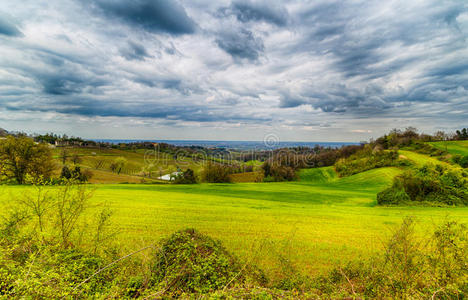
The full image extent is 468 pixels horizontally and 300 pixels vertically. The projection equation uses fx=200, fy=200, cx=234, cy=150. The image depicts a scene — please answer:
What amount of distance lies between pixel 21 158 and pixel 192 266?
37.9m

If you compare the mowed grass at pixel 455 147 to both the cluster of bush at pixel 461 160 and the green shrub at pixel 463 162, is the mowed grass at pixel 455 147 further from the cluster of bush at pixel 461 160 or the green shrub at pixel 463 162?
the green shrub at pixel 463 162

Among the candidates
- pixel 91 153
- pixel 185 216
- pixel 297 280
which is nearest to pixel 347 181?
pixel 185 216

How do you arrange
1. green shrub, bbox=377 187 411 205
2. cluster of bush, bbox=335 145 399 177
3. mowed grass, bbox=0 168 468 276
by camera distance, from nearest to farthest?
mowed grass, bbox=0 168 468 276 → green shrub, bbox=377 187 411 205 → cluster of bush, bbox=335 145 399 177

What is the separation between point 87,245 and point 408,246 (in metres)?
9.80

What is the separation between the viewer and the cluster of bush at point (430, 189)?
21.7 meters

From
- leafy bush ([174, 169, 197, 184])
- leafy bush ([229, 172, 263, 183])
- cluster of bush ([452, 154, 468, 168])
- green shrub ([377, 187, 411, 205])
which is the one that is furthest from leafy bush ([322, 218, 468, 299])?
cluster of bush ([452, 154, 468, 168])

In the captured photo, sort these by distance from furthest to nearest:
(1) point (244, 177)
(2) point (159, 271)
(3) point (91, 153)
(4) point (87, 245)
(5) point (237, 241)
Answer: (3) point (91, 153) → (1) point (244, 177) → (5) point (237, 241) → (4) point (87, 245) → (2) point (159, 271)

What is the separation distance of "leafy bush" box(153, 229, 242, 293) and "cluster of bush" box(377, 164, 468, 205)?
948 inches

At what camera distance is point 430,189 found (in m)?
22.6

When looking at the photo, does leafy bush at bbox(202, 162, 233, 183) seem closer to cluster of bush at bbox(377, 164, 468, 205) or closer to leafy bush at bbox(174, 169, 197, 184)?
leafy bush at bbox(174, 169, 197, 184)

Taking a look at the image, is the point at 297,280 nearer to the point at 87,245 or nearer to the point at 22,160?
the point at 87,245

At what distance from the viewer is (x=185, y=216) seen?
13.3 m

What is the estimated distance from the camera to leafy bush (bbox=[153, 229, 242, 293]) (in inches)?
169

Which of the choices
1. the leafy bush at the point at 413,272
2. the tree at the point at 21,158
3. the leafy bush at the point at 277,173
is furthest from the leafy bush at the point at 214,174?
the leafy bush at the point at 413,272
